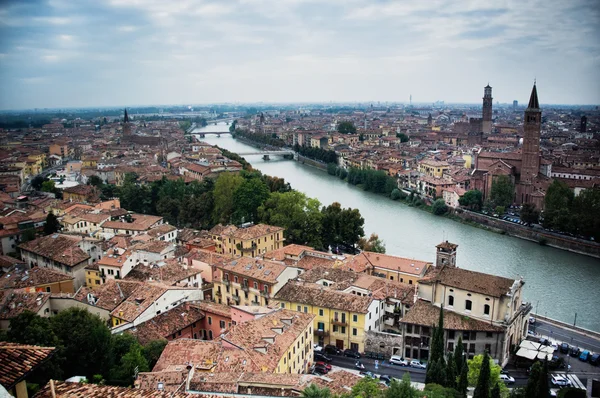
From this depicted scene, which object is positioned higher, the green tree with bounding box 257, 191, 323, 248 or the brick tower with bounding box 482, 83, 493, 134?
the brick tower with bounding box 482, 83, 493, 134

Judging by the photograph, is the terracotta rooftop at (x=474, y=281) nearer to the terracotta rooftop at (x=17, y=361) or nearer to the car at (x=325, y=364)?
the car at (x=325, y=364)

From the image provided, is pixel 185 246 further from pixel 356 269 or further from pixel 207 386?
pixel 207 386

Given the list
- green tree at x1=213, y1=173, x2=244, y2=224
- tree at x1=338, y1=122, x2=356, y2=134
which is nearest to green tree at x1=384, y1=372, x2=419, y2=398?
green tree at x1=213, y1=173, x2=244, y2=224

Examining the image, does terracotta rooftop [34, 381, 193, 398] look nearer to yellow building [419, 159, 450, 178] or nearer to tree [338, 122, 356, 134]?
yellow building [419, 159, 450, 178]

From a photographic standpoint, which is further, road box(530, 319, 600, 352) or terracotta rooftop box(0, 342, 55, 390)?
road box(530, 319, 600, 352)

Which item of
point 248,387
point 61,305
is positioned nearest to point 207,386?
point 248,387

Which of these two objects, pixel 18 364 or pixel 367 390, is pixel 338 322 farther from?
pixel 18 364

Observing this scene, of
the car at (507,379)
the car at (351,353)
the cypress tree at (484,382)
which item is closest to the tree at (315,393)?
the cypress tree at (484,382)
